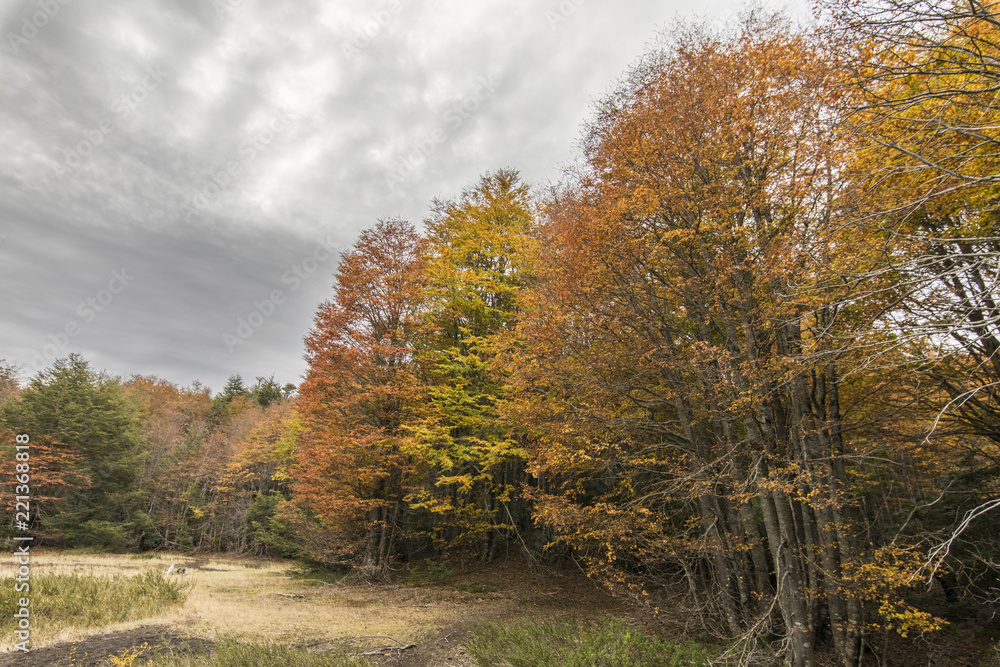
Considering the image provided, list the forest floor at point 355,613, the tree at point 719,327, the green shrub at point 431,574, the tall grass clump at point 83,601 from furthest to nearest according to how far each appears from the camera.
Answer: the green shrub at point 431,574 → the tall grass clump at point 83,601 → the forest floor at point 355,613 → the tree at point 719,327

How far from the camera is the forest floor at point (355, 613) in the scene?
8.11 meters

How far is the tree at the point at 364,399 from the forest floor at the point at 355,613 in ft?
6.64

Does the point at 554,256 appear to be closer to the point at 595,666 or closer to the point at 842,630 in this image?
the point at 595,666

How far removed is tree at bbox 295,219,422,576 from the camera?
1522 centimetres

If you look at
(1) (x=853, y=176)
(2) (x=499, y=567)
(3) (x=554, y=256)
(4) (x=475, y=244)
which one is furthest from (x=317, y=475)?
(1) (x=853, y=176)

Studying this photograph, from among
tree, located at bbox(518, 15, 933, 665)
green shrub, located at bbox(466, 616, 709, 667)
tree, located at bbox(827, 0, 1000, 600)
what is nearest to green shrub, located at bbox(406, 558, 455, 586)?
green shrub, located at bbox(466, 616, 709, 667)

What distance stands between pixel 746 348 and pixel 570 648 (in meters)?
6.13

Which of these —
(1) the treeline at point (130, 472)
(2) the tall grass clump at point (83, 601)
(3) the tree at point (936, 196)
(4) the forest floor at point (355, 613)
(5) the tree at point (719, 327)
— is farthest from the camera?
(1) the treeline at point (130, 472)

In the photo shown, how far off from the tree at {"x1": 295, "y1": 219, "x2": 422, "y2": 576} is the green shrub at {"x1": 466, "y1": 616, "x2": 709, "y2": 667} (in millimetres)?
7128

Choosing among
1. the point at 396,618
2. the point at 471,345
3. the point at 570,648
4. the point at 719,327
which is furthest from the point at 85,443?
the point at 719,327

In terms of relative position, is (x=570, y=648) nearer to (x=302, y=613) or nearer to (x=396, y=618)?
(x=396, y=618)

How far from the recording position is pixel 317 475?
15461 millimetres

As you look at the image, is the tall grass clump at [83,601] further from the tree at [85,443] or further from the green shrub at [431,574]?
the tree at [85,443]

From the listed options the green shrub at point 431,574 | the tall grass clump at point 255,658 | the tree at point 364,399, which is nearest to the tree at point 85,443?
the tree at point 364,399
